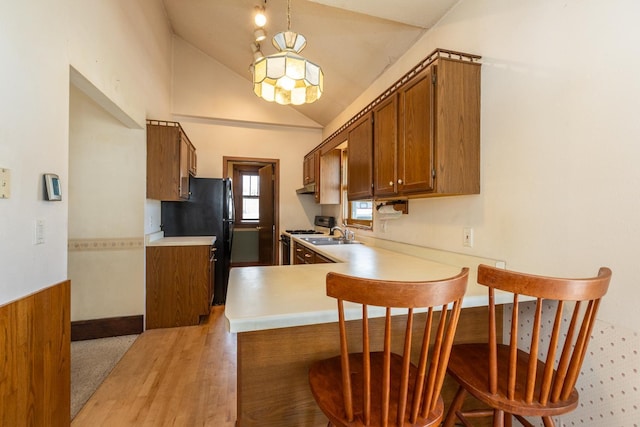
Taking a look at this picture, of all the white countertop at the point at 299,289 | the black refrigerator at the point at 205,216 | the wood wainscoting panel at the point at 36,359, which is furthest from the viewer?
the black refrigerator at the point at 205,216

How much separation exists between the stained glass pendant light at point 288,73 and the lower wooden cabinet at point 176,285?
6.25 ft

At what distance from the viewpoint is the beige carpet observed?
1881 millimetres

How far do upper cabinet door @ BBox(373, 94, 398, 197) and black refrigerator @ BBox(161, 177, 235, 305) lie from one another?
7.51ft

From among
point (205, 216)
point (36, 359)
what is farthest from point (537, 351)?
point (205, 216)

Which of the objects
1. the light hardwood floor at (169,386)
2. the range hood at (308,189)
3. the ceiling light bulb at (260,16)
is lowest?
the light hardwood floor at (169,386)

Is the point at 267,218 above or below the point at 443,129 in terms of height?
below

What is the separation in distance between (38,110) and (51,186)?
0.34m

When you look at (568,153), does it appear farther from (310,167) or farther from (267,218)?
(267,218)

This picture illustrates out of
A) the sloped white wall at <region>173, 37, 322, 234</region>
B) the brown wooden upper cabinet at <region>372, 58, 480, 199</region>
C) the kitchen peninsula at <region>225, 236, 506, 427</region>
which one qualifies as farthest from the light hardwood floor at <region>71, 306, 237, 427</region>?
the sloped white wall at <region>173, 37, 322, 234</region>

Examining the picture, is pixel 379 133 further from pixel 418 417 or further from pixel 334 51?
pixel 418 417

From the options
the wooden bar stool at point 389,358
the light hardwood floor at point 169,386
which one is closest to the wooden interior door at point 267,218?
the light hardwood floor at point 169,386

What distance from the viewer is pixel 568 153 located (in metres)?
1.24

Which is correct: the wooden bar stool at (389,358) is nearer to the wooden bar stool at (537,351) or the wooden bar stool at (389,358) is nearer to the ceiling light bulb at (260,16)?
the wooden bar stool at (537,351)

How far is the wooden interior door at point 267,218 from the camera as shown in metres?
4.79
